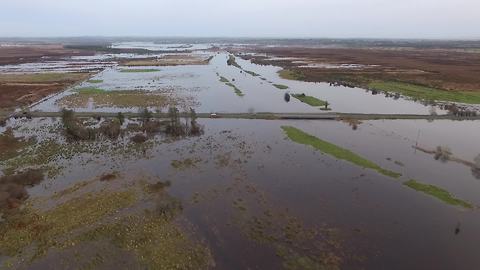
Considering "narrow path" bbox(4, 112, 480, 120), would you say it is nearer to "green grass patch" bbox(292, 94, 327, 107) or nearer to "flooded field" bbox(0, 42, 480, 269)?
"flooded field" bbox(0, 42, 480, 269)

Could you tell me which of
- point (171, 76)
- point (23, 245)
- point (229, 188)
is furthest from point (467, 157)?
point (171, 76)

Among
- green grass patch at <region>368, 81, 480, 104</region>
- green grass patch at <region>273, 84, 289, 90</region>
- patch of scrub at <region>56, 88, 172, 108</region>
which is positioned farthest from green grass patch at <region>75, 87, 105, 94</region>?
green grass patch at <region>368, 81, 480, 104</region>

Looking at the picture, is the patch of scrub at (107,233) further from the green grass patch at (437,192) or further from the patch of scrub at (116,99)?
the patch of scrub at (116,99)

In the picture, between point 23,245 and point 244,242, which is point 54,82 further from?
point 244,242

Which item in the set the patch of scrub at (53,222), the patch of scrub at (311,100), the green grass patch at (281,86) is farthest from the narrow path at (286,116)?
the green grass patch at (281,86)

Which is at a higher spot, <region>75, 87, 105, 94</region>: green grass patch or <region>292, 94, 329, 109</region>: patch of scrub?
<region>292, 94, 329, 109</region>: patch of scrub

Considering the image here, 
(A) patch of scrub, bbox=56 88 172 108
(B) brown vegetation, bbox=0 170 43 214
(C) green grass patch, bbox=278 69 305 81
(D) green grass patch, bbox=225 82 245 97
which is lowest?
(B) brown vegetation, bbox=0 170 43 214

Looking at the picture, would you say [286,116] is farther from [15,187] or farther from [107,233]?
[15,187]
